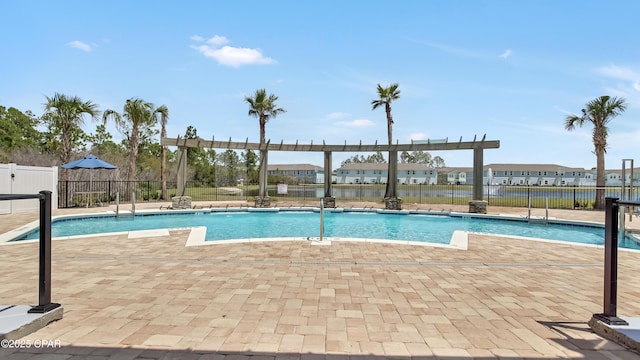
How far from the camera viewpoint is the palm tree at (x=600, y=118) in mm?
16359

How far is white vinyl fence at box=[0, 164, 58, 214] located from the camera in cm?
Answer: 1168

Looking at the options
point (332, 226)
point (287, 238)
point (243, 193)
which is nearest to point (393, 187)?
point (332, 226)

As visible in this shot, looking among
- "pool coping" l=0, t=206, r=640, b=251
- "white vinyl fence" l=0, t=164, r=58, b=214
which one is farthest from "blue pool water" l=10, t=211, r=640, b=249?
"white vinyl fence" l=0, t=164, r=58, b=214

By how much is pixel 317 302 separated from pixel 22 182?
14455 millimetres

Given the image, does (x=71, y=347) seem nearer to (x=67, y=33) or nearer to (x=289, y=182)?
(x=67, y=33)

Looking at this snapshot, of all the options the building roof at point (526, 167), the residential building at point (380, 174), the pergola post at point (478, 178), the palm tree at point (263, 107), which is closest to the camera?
the pergola post at point (478, 178)

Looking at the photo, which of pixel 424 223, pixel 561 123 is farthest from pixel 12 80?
pixel 561 123

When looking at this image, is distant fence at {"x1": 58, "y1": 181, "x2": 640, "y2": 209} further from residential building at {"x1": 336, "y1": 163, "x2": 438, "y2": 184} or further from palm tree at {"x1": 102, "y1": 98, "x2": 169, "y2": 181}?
residential building at {"x1": 336, "y1": 163, "x2": 438, "y2": 184}

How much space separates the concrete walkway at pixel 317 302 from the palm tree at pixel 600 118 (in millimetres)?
14264

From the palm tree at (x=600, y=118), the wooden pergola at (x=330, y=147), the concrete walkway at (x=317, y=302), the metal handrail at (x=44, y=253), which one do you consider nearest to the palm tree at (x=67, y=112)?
the wooden pergola at (x=330, y=147)

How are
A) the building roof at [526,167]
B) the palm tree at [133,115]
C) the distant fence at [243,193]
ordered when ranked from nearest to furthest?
the distant fence at [243,193], the palm tree at [133,115], the building roof at [526,167]

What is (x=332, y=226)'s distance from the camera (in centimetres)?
1181

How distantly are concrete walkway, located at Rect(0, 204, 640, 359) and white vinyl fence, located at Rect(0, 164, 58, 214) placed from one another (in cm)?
824

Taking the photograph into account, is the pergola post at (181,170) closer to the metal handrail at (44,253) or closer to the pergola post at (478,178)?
the metal handrail at (44,253)
